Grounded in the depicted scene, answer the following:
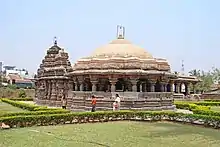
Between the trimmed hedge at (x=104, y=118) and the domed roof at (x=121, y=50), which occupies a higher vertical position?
the domed roof at (x=121, y=50)

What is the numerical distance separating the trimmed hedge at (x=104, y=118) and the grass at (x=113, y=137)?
0.76 meters

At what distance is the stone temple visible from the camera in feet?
79.1

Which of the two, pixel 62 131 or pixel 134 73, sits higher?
pixel 134 73

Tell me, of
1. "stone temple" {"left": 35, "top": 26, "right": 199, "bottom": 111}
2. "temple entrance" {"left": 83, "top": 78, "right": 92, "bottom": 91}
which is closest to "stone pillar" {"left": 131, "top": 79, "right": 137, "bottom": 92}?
"stone temple" {"left": 35, "top": 26, "right": 199, "bottom": 111}

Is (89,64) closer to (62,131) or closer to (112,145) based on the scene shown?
(62,131)

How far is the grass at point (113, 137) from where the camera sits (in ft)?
37.3

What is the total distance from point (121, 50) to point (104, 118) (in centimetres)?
989

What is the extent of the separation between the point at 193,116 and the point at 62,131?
704 cm

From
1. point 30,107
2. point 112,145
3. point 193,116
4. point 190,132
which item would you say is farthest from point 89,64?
point 112,145

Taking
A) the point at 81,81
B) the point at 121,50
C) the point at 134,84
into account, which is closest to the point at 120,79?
the point at 134,84

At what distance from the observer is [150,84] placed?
25.7 metres

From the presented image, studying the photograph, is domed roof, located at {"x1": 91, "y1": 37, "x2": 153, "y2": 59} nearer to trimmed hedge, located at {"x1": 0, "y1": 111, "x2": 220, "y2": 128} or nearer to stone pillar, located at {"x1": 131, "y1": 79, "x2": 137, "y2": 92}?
stone pillar, located at {"x1": 131, "y1": 79, "x2": 137, "y2": 92}

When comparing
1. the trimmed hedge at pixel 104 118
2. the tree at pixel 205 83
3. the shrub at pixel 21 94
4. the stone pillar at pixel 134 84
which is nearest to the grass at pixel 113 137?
the trimmed hedge at pixel 104 118

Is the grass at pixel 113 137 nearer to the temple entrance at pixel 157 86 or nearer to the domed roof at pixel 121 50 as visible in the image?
the temple entrance at pixel 157 86
